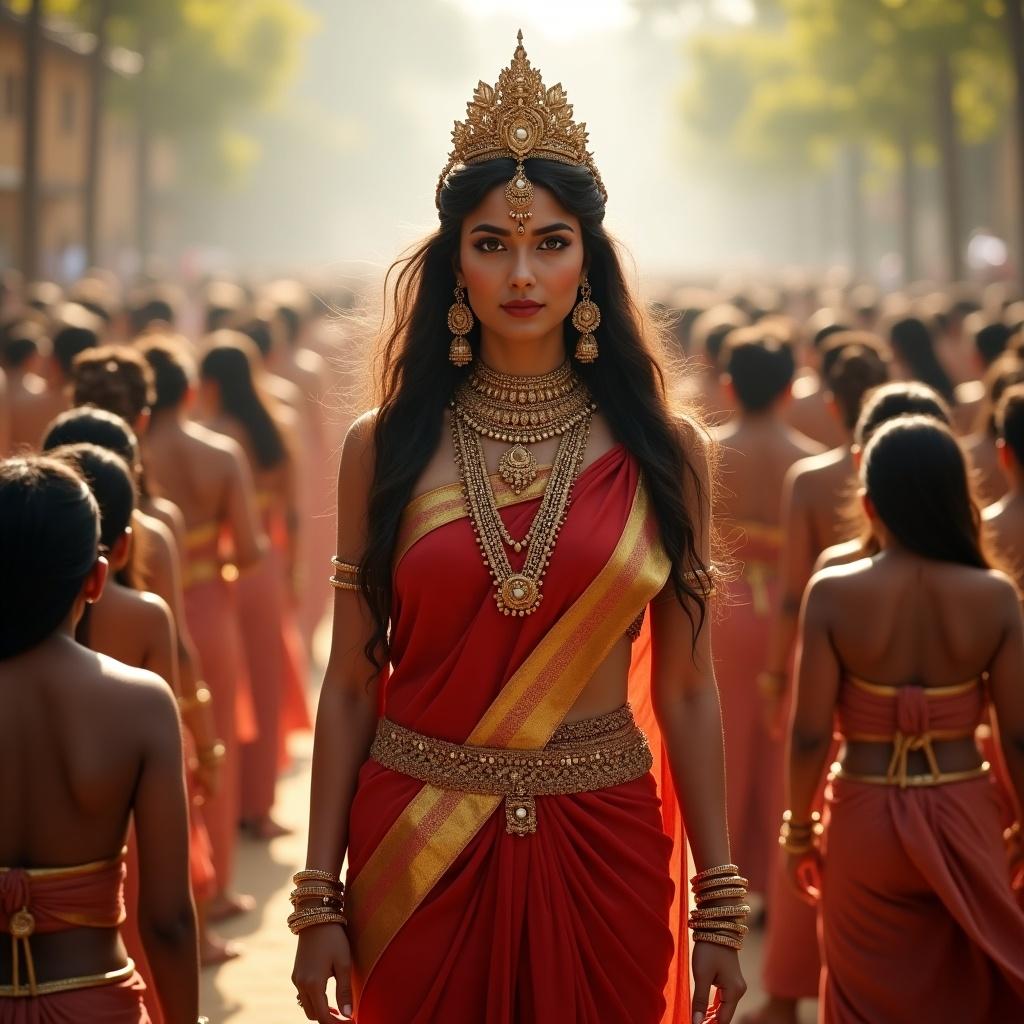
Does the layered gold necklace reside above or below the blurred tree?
below

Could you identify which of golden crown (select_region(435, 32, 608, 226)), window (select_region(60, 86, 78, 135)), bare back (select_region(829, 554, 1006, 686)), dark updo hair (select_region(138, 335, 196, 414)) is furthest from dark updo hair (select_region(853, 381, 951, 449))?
window (select_region(60, 86, 78, 135))

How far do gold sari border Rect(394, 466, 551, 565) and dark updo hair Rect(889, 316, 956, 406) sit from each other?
24.1ft

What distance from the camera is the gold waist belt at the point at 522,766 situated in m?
3.72

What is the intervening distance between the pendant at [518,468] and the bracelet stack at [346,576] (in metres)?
0.34

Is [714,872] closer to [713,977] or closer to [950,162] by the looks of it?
[713,977]

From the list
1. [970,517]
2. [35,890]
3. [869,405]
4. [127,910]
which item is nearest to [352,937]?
[35,890]

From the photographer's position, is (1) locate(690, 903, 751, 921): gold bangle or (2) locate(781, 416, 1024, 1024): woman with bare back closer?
(1) locate(690, 903, 751, 921): gold bangle

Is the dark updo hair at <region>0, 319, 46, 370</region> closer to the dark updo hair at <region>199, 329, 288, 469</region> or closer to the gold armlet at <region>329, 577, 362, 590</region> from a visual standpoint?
the dark updo hair at <region>199, 329, 288, 469</region>

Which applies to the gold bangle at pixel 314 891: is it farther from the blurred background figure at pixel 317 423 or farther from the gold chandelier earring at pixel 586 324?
the gold chandelier earring at pixel 586 324

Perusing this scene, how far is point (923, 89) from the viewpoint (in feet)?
115

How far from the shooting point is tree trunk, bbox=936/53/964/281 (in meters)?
29.8

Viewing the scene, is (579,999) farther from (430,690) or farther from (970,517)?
(970,517)

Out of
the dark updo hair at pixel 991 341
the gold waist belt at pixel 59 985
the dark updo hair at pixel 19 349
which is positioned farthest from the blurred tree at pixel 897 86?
the gold waist belt at pixel 59 985

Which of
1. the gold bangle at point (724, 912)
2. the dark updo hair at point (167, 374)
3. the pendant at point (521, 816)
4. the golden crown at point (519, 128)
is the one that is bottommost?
the gold bangle at point (724, 912)
